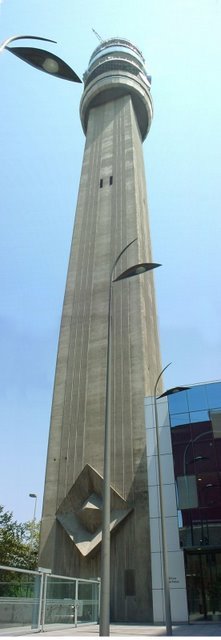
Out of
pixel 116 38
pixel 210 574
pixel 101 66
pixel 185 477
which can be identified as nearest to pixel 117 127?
pixel 101 66

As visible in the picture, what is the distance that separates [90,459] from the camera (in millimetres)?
32281

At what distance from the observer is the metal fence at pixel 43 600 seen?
14023 mm

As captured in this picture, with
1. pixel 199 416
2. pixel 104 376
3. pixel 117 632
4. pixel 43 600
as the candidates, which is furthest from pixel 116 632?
pixel 104 376

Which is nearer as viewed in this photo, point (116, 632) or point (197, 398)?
point (116, 632)

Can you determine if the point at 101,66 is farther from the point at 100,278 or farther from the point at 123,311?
the point at 123,311

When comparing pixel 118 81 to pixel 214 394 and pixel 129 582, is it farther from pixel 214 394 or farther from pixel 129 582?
pixel 129 582

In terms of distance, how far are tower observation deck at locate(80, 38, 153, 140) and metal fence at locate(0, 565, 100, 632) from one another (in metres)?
54.6

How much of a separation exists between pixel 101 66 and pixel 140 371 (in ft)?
152

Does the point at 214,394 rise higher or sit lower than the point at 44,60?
higher

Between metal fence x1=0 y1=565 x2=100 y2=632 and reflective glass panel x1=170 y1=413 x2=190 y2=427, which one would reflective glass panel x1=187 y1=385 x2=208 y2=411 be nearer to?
reflective glass panel x1=170 y1=413 x2=190 y2=427

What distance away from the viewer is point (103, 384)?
35.2m

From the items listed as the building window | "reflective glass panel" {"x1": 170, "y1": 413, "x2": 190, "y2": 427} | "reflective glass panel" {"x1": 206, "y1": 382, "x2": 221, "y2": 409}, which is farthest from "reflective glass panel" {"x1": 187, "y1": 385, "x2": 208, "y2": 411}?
the building window

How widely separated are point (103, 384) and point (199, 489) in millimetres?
10880

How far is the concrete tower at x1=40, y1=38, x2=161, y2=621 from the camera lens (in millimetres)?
28859
